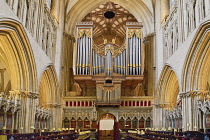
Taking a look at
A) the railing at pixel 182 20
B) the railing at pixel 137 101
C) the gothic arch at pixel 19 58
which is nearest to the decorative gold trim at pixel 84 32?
the railing at pixel 137 101

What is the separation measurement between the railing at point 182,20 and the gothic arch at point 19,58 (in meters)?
9.87

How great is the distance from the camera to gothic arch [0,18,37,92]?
54.8 ft

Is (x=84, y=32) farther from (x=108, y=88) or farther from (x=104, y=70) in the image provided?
(x=108, y=88)

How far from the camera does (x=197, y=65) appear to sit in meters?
17.9

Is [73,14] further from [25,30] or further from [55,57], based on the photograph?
[25,30]

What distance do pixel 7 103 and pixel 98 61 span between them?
12.6m

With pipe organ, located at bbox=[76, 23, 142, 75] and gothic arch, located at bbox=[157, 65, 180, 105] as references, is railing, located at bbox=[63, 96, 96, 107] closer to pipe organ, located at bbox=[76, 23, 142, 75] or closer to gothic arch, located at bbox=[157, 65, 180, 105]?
pipe organ, located at bbox=[76, 23, 142, 75]

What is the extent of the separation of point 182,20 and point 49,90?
12.2 m

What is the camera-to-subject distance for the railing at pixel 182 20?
55.2ft

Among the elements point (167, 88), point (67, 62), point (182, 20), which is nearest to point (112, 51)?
point (67, 62)

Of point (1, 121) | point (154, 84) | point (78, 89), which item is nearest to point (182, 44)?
point (154, 84)

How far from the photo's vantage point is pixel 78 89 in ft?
102

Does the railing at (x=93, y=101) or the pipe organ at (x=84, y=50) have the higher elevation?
the pipe organ at (x=84, y=50)

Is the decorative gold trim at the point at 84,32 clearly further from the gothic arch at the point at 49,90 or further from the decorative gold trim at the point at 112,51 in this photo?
the gothic arch at the point at 49,90
